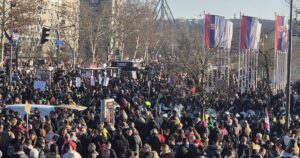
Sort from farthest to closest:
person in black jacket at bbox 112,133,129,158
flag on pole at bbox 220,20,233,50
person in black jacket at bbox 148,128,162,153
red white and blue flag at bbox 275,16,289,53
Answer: flag on pole at bbox 220,20,233,50
red white and blue flag at bbox 275,16,289,53
person in black jacket at bbox 148,128,162,153
person in black jacket at bbox 112,133,129,158

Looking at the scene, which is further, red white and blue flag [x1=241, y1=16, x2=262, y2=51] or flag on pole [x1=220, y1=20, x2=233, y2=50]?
flag on pole [x1=220, y1=20, x2=233, y2=50]

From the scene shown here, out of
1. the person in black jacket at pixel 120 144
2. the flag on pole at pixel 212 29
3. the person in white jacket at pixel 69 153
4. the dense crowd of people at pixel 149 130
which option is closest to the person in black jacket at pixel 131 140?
the dense crowd of people at pixel 149 130

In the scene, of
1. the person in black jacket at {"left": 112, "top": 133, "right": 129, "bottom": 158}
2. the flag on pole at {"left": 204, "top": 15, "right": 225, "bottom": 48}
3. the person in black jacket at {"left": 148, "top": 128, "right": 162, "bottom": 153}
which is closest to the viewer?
the person in black jacket at {"left": 112, "top": 133, "right": 129, "bottom": 158}

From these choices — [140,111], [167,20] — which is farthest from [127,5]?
[140,111]

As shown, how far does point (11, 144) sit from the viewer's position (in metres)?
15.2

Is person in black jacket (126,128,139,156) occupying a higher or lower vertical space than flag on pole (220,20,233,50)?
lower

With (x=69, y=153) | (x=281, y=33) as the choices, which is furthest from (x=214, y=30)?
(x=69, y=153)

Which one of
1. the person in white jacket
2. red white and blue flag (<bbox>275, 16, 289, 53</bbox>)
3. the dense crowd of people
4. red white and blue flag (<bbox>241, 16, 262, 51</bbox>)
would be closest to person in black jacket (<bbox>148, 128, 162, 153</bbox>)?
the dense crowd of people

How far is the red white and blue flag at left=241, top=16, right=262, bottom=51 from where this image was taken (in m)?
33.8

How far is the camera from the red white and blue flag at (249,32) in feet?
111

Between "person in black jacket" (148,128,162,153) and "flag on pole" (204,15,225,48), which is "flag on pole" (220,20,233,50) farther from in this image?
"person in black jacket" (148,128,162,153)

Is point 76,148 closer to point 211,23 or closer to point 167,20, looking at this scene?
point 211,23

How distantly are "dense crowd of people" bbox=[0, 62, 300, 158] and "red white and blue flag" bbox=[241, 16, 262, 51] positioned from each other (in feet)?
11.9

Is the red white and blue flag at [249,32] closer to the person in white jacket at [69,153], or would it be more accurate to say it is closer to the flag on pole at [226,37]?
the flag on pole at [226,37]
